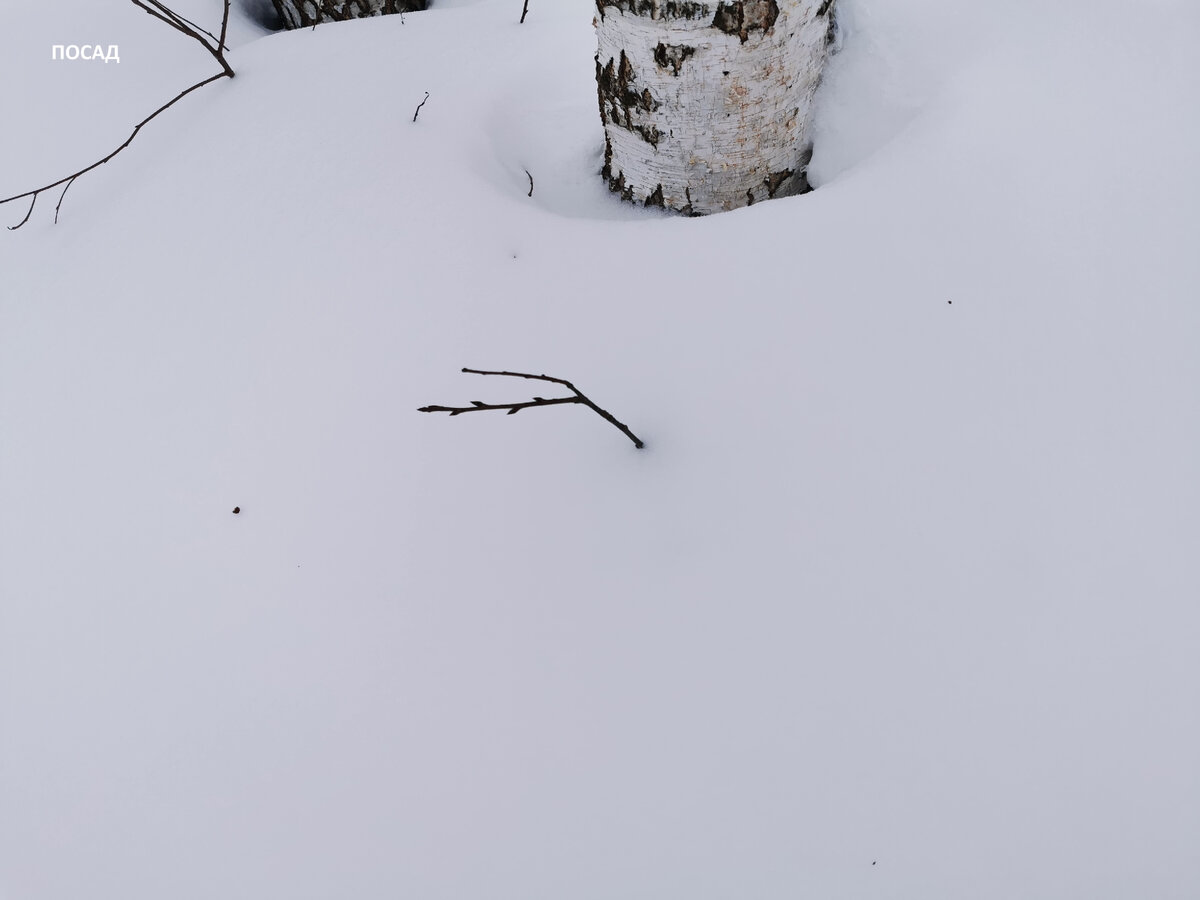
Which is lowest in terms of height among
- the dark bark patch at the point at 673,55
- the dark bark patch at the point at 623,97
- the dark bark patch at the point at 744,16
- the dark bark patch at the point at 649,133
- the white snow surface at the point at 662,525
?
the white snow surface at the point at 662,525

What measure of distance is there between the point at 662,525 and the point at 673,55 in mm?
617

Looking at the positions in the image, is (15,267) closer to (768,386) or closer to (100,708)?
(100,708)

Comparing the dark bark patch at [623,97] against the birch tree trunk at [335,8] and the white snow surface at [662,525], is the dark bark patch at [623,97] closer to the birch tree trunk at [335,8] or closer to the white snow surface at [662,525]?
the white snow surface at [662,525]

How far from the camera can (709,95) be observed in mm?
965

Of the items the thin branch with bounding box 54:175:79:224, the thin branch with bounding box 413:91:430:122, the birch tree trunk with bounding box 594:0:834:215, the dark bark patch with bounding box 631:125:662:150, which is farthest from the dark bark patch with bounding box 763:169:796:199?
the thin branch with bounding box 54:175:79:224

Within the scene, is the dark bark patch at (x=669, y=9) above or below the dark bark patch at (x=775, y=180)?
above

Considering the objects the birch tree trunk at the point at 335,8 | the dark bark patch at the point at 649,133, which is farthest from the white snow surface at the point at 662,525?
the birch tree trunk at the point at 335,8

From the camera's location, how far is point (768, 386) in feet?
2.66

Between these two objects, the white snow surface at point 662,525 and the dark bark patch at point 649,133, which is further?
the dark bark patch at point 649,133

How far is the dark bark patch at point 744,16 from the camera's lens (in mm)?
866

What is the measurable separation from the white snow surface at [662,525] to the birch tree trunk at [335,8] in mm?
955

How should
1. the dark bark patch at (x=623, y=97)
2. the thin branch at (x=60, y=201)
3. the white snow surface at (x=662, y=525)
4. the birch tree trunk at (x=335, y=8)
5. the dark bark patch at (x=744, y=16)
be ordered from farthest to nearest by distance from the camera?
the birch tree trunk at (x=335, y=8), the thin branch at (x=60, y=201), the dark bark patch at (x=623, y=97), the dark bark patch at (x=744, y=16), the white snow surface at (x=662, y=525)

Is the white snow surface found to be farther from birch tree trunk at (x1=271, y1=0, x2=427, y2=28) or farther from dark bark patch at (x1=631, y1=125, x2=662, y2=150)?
birch tree trunk at (x1=271, y1=0, x2=427, y2=28)

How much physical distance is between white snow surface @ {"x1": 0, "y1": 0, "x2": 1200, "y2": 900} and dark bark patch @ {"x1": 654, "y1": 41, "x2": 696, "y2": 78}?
211mm
